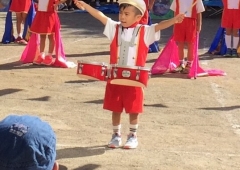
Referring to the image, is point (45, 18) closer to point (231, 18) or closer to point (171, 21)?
point (231, 18)

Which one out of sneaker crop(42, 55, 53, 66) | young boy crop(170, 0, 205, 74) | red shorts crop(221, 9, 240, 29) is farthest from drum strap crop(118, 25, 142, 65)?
red shorts crop(221, 9, 240, 29)

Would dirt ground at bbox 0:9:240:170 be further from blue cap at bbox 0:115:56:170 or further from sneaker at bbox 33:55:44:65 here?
blue cap at bbox 0:115:56:170

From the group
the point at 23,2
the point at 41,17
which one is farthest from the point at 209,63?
the point at 23,2

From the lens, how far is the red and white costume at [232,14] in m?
11.7

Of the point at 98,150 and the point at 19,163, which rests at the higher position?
the point at 19,163

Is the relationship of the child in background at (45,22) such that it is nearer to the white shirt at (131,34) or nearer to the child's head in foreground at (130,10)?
the white shirt at (131,34)

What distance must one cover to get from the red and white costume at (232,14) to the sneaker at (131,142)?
6540 millimetres

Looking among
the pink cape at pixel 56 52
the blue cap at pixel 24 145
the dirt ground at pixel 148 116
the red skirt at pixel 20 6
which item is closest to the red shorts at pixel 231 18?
the dirt ground at pixel 148 116

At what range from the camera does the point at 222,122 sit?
682cm

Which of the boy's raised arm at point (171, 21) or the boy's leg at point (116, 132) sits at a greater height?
the boy's raised arm at point (171, 21)

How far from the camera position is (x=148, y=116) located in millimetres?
6992

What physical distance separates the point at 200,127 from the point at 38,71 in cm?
392

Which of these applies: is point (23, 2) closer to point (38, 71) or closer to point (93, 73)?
point (38, 71)

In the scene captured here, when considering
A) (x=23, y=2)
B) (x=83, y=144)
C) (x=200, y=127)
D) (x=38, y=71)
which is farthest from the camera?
(x=23, y=2)
